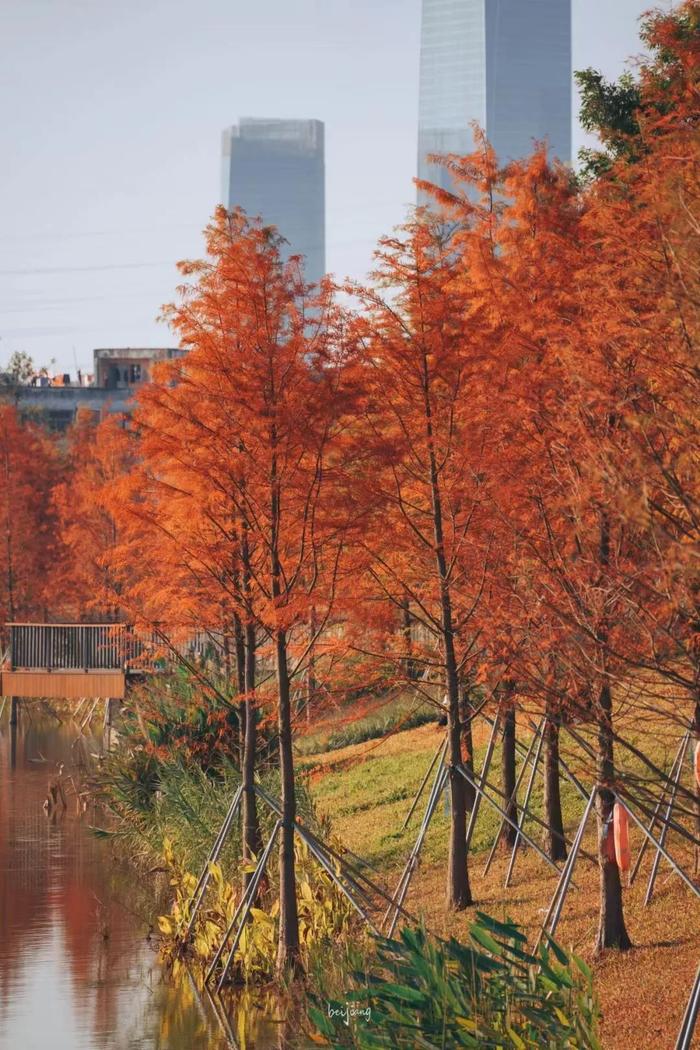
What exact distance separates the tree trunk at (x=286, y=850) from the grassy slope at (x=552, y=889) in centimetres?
174

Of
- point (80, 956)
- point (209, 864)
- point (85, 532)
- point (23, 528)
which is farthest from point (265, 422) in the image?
point (23, 528)

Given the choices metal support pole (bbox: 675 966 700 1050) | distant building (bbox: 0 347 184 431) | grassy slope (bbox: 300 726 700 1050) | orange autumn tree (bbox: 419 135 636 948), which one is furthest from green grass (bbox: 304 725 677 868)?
distant building (bbox: 0 347 184 431)

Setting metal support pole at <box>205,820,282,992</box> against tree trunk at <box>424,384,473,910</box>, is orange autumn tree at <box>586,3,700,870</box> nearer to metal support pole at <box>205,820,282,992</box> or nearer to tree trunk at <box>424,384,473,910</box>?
tree trunk at <box>424,384,473,910</box>

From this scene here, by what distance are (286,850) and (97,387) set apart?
99.8 meters

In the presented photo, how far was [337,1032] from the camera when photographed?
11.8m

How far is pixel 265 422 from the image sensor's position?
680 inches

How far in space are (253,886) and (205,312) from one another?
6593 mm

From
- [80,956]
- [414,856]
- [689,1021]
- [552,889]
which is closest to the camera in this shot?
[689,1021]

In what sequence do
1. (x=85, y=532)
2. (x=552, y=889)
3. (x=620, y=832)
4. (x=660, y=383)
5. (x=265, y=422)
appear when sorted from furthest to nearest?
(x=85, y=532), (x=552, y=889), (x=265, y=422), (x=620, y=832), (x=660, y=383)

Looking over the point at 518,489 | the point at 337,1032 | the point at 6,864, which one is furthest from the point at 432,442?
the point at 6,864

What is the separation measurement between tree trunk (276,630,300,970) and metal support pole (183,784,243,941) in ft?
2.99

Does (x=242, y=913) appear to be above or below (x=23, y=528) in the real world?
below

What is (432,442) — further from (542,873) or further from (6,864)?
(6,864)

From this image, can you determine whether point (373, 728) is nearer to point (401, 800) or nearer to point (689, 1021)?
point (401, 800)
